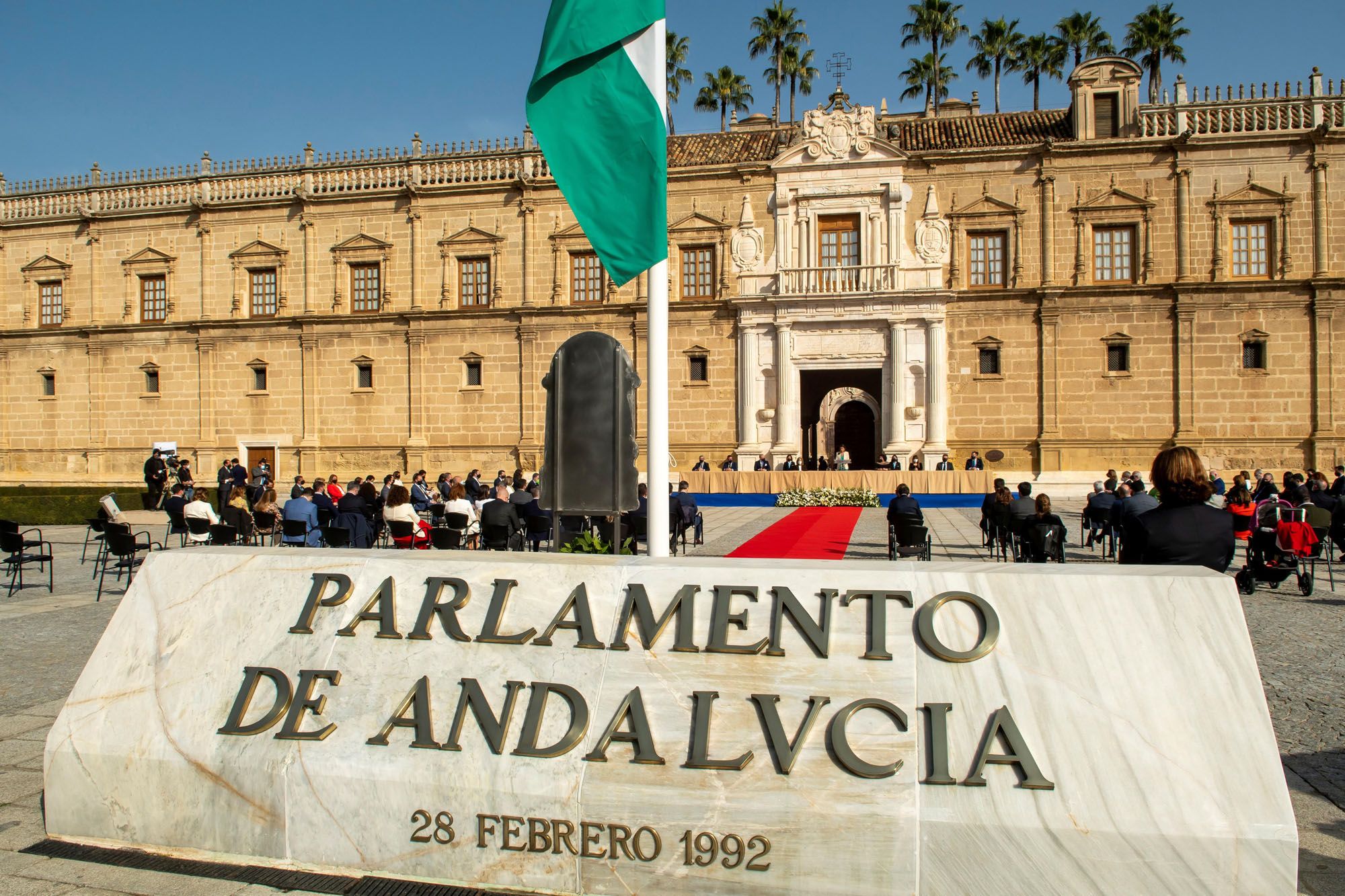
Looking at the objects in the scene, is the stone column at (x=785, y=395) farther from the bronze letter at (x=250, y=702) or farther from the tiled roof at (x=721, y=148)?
the bronze letter at (x=250, y=702)

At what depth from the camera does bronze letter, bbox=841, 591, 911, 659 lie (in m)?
3.15

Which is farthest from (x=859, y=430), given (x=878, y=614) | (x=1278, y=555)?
(x=878, y=614)

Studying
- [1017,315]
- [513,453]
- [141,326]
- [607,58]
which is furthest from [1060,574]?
[141,326]

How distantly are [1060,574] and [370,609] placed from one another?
8.67 feet

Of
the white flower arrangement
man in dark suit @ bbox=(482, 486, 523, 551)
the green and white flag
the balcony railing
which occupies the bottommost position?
the white flower arrangement

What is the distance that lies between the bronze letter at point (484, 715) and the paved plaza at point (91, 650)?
0.81 meters

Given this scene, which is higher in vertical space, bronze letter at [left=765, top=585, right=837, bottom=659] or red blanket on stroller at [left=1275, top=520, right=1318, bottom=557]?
bronze letter at [left=765, top=585, right=837, bottom=659]

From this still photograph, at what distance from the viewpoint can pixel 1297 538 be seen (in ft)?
31.5

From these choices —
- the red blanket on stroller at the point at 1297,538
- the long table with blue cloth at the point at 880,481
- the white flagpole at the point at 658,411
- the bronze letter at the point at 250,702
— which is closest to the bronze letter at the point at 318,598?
the bronze letter at the point at 250,702

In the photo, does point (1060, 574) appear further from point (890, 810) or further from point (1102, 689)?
point (890, 810)

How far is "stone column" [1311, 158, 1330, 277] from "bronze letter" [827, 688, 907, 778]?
27174 millimetres

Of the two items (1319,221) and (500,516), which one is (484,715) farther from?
(1319,221)

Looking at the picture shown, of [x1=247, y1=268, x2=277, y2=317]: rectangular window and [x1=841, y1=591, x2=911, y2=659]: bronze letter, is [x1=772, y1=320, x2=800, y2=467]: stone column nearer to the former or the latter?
[x1=247, y1=268, x2=277, y2=317]: rectangular window

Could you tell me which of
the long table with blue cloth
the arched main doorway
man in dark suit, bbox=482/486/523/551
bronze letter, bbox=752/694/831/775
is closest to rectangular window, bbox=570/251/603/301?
the long table with blue cloth
